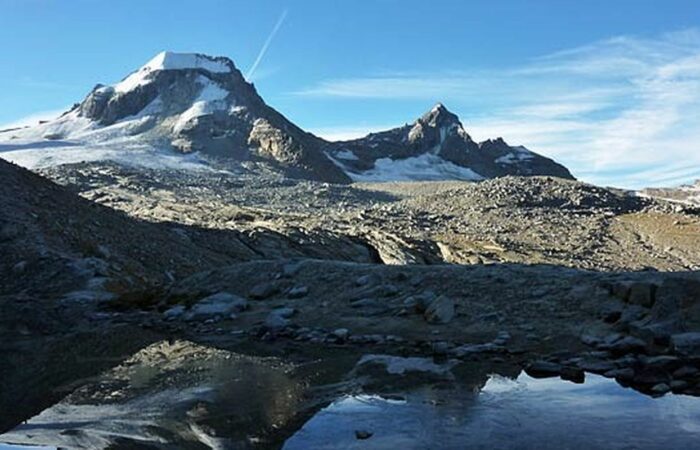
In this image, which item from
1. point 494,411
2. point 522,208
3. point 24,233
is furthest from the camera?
point 522,208

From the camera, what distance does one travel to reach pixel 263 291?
14188 mm

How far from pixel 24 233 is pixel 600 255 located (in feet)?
126

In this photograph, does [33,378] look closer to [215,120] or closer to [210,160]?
[210,160]

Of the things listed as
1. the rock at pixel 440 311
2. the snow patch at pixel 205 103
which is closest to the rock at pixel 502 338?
the rock at pixel 440 311

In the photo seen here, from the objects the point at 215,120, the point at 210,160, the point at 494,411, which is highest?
the point at 215,120

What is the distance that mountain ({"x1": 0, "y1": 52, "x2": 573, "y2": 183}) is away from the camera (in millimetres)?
110438

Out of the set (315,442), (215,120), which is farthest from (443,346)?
(215,120)

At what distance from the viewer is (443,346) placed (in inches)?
393

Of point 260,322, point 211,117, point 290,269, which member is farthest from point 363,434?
point 211,117

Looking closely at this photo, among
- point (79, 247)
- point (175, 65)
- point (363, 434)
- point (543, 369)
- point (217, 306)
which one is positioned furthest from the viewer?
point (175, 65)

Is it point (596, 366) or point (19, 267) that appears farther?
point (19, 267)

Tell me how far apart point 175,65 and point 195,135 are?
41.5 meters

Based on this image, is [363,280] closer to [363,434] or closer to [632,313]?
[632,313]

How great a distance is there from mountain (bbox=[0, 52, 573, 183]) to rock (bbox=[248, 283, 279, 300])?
268ft
